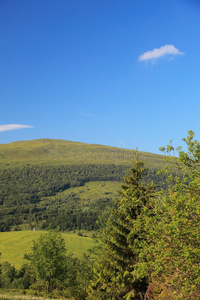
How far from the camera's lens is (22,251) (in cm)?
16788

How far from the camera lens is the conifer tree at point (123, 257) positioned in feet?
94.6

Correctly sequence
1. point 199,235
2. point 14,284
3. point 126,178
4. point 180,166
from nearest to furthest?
point 199,235, point 180,166, point 126,178, point 14,284

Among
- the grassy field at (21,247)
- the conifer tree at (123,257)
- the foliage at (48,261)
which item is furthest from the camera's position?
the grassy field at (21,247)

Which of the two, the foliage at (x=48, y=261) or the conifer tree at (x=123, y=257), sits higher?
the conifer tree at (x=123, y=257)

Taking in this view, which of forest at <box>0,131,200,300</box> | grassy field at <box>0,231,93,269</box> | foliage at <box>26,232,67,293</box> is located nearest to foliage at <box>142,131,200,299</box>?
forest at <box>0,131,200,300</box>

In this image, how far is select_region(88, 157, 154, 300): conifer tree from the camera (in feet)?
94.6

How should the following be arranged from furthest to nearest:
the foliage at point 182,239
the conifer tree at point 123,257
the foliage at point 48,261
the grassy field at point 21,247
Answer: the grassy field at point 21,247, the foliage at point 48,261, the conifer tree at point 123,257, the foliage at point 182,239

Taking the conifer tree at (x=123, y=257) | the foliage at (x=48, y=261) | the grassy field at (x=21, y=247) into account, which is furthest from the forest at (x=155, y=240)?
the grassy field at (x=21, y=247)

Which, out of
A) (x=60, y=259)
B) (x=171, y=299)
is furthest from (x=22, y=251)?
(x=171, y=299)

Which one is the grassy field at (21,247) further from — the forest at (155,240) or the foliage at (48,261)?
the forest at (155,240)

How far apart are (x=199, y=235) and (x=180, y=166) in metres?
7.29

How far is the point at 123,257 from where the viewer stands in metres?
30.3

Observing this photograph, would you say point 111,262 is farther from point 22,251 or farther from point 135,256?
point 22,251

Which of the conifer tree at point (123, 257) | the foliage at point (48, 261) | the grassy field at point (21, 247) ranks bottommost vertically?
the grassy field at point (21, 247)
